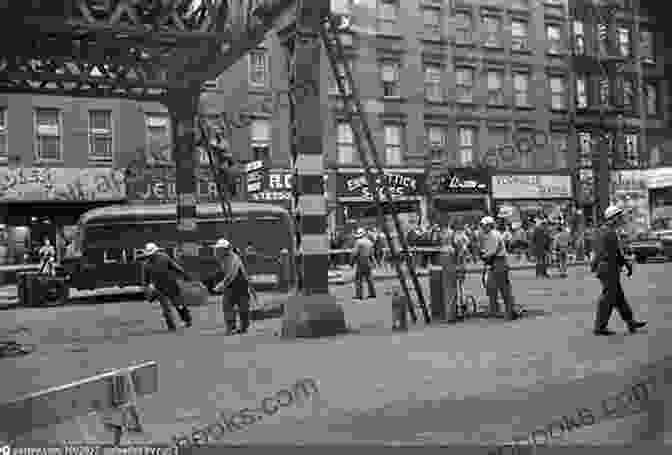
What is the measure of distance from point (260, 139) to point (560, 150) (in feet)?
59.9

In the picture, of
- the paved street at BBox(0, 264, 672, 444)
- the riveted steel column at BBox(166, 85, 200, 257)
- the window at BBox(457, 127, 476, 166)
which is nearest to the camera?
the paved street at BBox(0, 264, 672, 444)

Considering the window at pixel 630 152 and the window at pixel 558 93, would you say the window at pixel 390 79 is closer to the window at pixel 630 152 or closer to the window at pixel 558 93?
the window at pixel 558 93

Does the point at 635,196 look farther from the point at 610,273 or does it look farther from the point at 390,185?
the point at 610,273

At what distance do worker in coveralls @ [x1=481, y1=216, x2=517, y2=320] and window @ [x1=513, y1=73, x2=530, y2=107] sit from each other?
33.1m

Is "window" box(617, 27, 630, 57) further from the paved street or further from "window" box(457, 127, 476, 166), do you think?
"window" box(457, 127, 476, 166)

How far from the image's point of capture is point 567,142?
4647cm

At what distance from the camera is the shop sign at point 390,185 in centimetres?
3997

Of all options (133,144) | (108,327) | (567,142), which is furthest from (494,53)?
(108,327)

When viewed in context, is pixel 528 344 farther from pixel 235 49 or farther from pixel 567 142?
pixel 567 142

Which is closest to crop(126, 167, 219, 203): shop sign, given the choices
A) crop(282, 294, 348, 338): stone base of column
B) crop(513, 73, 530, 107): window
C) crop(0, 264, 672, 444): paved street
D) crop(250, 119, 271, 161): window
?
crop(250, 119, 271, 161): window

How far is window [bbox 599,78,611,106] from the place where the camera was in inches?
1454

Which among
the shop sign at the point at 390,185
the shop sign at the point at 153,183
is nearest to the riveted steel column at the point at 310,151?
the shop sign at the point at 153,183

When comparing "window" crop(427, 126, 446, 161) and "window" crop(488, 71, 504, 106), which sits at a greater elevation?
"window" crop(488, 71, 504, 106)

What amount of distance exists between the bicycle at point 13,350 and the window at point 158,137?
77.7ft
